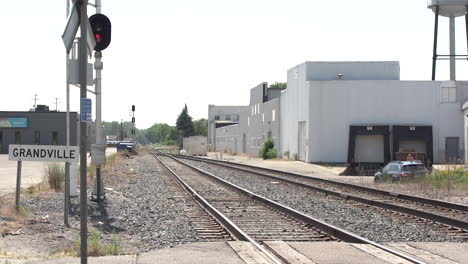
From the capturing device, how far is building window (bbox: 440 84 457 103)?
48531 millimetres

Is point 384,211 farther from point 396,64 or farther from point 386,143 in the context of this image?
point 396,64

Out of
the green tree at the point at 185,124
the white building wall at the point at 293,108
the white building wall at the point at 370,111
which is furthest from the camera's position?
the green tree at the point at 185,124

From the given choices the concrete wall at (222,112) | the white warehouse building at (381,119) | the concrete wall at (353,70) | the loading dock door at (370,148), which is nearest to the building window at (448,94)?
the white warehouse building at (381,119)

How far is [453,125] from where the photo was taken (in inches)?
1897

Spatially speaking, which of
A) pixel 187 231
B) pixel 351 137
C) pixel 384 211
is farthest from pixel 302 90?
pixel 187 231

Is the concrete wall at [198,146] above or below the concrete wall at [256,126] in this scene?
below

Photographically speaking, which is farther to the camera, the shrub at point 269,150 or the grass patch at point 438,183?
the shrub at point 269,150

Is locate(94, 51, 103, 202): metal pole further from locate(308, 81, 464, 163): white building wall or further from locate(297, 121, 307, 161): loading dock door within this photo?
locate(297, 121, 307, 161): loading dock door

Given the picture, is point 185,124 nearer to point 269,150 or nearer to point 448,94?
point 269,150

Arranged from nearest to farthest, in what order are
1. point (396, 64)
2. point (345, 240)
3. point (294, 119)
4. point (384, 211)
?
point (345, 240)
point (384, 211)
point (396, 64)
point (294, 119)

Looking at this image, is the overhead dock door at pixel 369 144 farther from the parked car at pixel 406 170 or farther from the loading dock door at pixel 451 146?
the parked car at pixel 406 170

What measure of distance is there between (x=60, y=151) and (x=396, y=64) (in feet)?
152

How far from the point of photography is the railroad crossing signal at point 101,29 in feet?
42.5

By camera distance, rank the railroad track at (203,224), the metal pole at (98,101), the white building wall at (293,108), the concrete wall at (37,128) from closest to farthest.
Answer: the railroad track at (203,224)
the metal pole at (98,101)
the white building wall at (293,108)
the concrete wall at (37,128)
